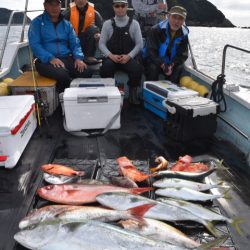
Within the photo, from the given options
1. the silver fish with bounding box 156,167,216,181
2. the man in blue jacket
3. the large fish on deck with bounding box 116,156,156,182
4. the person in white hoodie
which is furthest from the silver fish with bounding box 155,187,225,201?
the person in white hoodie

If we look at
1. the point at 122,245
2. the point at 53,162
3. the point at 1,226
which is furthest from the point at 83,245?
the point at 53,162

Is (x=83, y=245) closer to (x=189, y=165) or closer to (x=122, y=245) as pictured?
(x=122, y=245)

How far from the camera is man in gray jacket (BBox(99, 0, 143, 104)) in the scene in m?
5.39

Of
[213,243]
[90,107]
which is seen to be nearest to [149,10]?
[90,107]

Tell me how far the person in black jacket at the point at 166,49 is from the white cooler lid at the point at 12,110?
98.1 inches

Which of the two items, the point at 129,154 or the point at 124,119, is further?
the point at 124,119

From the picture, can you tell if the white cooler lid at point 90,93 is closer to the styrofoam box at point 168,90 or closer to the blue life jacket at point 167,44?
the styrofoam box at point 168,90

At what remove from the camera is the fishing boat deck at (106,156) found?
2729 millimetres

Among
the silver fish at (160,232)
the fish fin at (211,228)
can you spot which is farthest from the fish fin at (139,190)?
the fish fin at (211,228)

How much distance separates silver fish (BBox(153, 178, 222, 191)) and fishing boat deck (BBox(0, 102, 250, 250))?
0.63 ft

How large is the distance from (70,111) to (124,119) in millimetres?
1089

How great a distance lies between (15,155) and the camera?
3.44 meters

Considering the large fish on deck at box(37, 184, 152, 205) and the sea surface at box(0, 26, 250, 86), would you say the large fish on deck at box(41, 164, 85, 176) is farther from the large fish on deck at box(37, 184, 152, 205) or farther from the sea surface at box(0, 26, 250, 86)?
the sea surface at box(0, 26, 250, 86)

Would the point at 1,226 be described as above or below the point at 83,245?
below
